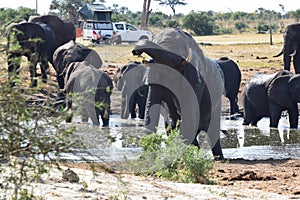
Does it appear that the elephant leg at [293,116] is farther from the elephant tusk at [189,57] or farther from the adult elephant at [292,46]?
the elephant tusk at [189,57]

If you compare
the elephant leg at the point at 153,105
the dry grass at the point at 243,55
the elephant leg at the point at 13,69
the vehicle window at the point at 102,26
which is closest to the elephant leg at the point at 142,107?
the elephant leg at the point at 153,105

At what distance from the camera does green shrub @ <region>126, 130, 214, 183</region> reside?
→ 7641 mm

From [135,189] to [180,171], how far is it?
127cm

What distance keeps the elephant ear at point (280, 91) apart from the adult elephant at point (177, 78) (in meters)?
5.38

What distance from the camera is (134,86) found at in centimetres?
1700

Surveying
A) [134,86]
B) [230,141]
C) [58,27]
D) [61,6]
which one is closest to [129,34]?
[58,27]

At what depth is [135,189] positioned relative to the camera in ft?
21.5

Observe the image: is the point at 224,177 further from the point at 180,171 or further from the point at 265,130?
the point at 265,130

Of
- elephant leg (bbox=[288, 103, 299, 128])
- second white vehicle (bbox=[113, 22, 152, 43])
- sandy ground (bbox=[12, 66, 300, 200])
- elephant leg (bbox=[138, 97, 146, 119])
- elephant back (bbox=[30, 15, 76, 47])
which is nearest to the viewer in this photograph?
sandy ground (bbox=[12, 66, 300, 200])

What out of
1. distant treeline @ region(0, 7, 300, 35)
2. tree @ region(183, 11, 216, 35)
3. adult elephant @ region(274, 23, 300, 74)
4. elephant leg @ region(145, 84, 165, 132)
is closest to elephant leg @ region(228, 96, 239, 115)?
adult elephant @ region(274, 23, 300, 74)

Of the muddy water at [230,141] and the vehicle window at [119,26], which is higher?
the vehicle window at [119,26]

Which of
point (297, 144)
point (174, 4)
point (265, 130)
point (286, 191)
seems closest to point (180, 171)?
point (286, 191)

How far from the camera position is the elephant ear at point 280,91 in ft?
49.1

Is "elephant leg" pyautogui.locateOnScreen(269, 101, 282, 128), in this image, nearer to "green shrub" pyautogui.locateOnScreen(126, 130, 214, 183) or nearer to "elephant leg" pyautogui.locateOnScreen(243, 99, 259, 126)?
"elephant leg" pyautogui.locateOnScreen(243, 99, 259, 126)
